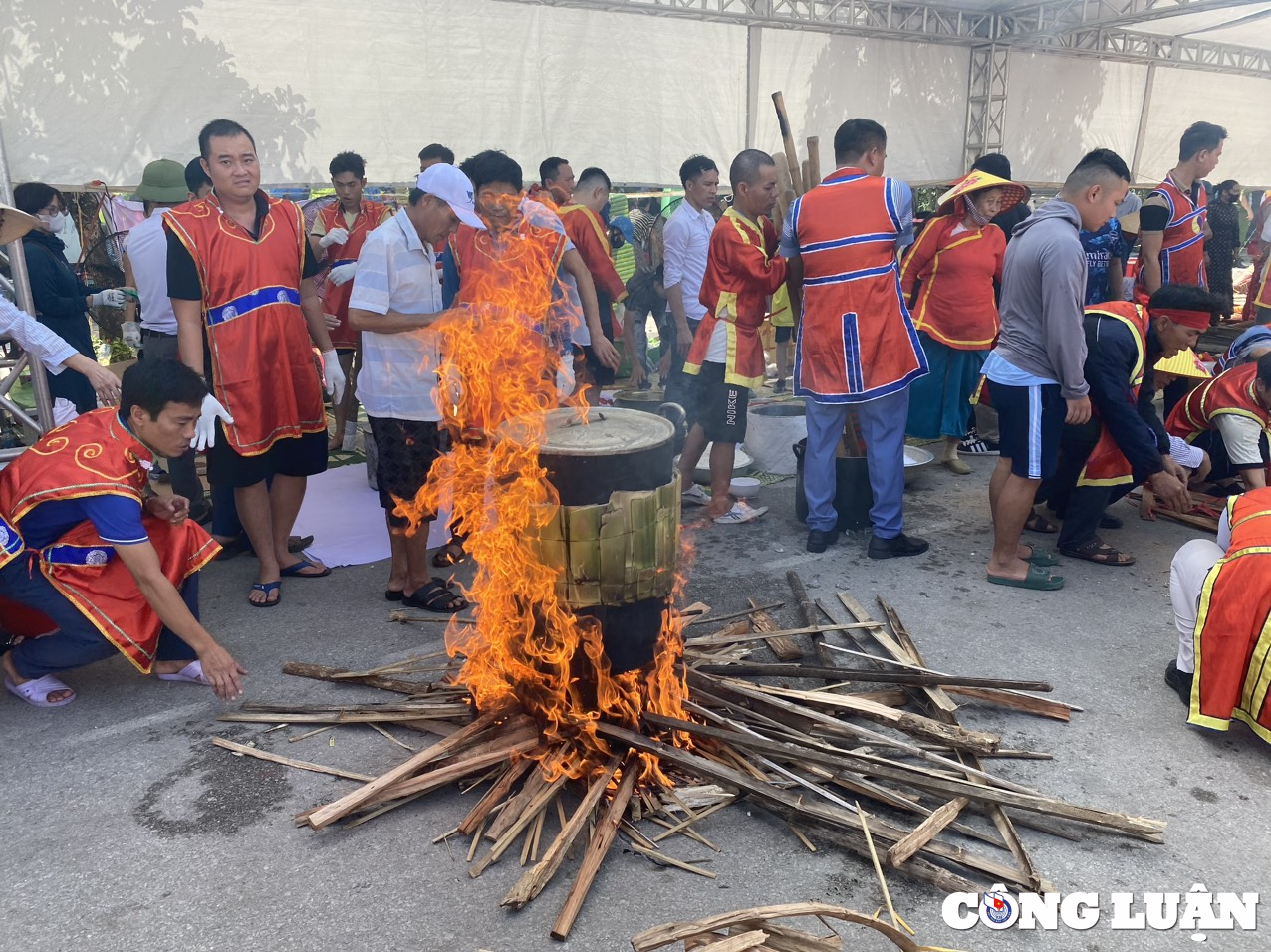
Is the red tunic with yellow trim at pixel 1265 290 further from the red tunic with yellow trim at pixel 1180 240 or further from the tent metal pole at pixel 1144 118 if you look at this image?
the tent metal pole at pixel 1144 118

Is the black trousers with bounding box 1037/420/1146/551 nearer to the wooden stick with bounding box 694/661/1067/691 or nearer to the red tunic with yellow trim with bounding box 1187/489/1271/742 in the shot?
the red tunic with yellow trim with bounding box 1187/489/1271/742

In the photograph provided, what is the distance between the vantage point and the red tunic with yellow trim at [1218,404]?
4.41m

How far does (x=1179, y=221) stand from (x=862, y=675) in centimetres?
543

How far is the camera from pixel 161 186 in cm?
595

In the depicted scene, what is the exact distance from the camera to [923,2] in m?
11.7

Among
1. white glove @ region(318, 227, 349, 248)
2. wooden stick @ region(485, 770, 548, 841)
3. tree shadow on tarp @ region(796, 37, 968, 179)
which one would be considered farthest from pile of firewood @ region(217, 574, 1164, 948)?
tree shadow on tarp @ region(796, 37, 968, 179)

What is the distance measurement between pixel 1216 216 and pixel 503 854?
9.49 m

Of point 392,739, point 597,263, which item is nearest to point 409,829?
point 392,739

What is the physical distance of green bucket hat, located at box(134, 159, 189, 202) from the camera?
19.4ft

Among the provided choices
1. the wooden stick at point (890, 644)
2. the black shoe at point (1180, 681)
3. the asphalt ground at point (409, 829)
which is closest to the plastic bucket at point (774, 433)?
the wooden stick at point (890, 644)

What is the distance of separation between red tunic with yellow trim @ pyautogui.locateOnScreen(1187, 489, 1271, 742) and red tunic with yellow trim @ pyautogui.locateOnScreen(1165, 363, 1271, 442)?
59.0 inches

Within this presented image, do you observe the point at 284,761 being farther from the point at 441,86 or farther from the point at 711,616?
the point at 441,86

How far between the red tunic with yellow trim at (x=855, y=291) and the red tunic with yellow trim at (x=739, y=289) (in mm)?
295

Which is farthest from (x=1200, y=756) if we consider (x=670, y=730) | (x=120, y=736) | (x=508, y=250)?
(x=120, y=736)
